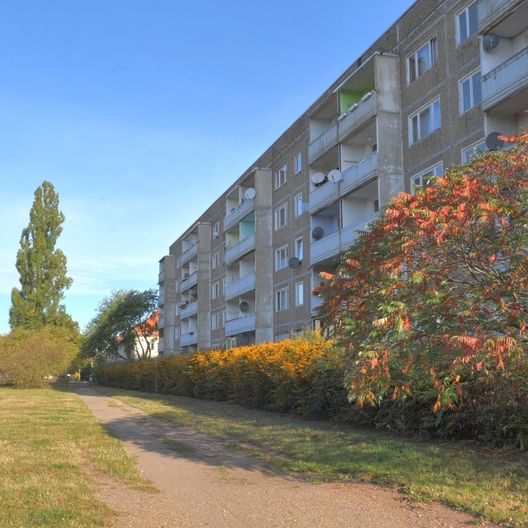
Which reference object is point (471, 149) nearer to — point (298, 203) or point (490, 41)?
point (490, 41)

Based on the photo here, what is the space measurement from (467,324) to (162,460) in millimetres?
5931

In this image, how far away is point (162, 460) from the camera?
10141mm

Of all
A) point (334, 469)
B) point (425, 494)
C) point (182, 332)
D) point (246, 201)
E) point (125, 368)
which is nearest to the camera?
point (425, 494)

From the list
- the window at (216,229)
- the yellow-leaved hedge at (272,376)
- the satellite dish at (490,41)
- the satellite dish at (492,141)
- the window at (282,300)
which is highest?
the window at (216,229)

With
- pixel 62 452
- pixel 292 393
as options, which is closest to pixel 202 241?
pixel 292 393

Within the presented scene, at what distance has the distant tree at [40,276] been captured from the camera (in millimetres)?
58594

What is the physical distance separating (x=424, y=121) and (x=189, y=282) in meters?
37.4

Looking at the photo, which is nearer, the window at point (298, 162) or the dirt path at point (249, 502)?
the dirt path at point (249, 502)

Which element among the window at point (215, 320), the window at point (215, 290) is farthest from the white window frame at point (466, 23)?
the window at point (215, 290)

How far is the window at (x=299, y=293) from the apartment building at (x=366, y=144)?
11cm

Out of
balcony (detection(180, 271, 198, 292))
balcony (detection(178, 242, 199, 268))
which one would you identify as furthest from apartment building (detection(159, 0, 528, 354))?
balcony (detection(178, 242, 199, 268))

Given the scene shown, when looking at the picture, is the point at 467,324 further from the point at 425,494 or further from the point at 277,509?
the point at 277,509

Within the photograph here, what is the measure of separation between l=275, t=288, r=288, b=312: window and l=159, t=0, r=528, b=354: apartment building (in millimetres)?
145

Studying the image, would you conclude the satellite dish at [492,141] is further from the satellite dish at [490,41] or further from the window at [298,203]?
the window at [298,203]
